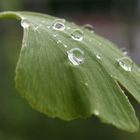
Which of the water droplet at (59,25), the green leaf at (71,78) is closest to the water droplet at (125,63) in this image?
the green leaf at (71,78)

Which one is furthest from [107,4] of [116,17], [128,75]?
[128,75]

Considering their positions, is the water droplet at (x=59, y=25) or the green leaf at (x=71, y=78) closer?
the green leaf at (x=71, y=78)

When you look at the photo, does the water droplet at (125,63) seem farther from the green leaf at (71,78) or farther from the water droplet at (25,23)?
the water droplet at (25,23)

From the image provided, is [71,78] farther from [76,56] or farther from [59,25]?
[59,25]

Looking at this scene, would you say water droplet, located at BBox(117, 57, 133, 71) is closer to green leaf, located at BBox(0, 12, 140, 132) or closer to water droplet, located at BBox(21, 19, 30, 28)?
green leaf, located at BBox(0, 12, 140, 132)

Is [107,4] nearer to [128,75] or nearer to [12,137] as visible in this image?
[12,137]

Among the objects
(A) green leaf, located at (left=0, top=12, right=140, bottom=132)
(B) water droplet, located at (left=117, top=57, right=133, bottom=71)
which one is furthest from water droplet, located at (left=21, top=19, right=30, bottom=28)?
(B) water droplet, located at (left=117, top=57, right=133, bottom=71)

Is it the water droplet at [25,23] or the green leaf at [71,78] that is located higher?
the water droplet at [25,23]
